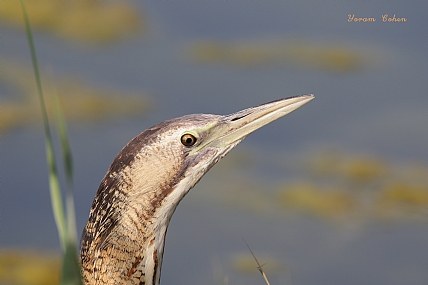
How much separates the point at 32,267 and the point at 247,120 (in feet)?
11.9

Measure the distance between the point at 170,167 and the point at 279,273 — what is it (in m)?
3.41

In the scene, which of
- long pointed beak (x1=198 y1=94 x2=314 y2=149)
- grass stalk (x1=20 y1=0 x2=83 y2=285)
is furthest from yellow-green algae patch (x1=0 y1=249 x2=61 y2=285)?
grass stalk (x1=20 y1=0 x2=83 y2=285)

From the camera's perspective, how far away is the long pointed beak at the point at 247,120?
208cm

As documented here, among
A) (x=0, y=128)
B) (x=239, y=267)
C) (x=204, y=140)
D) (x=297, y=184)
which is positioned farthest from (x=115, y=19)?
(x=204, y=140)

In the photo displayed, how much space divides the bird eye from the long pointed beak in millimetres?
63

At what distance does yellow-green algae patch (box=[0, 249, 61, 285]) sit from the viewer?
529 centimetres

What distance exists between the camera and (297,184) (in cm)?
627

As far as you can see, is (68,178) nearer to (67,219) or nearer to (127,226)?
(67,219)

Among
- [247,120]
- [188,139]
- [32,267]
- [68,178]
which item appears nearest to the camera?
[68,178]

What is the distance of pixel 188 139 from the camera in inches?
78.4

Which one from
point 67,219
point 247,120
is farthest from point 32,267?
point 67,219

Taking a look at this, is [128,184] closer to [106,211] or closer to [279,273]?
[106,211]

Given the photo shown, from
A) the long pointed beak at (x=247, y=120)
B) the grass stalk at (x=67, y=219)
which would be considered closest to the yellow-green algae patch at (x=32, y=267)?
the long pointed beak at (x=247, y=120)

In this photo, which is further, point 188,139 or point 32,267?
point 32,267
